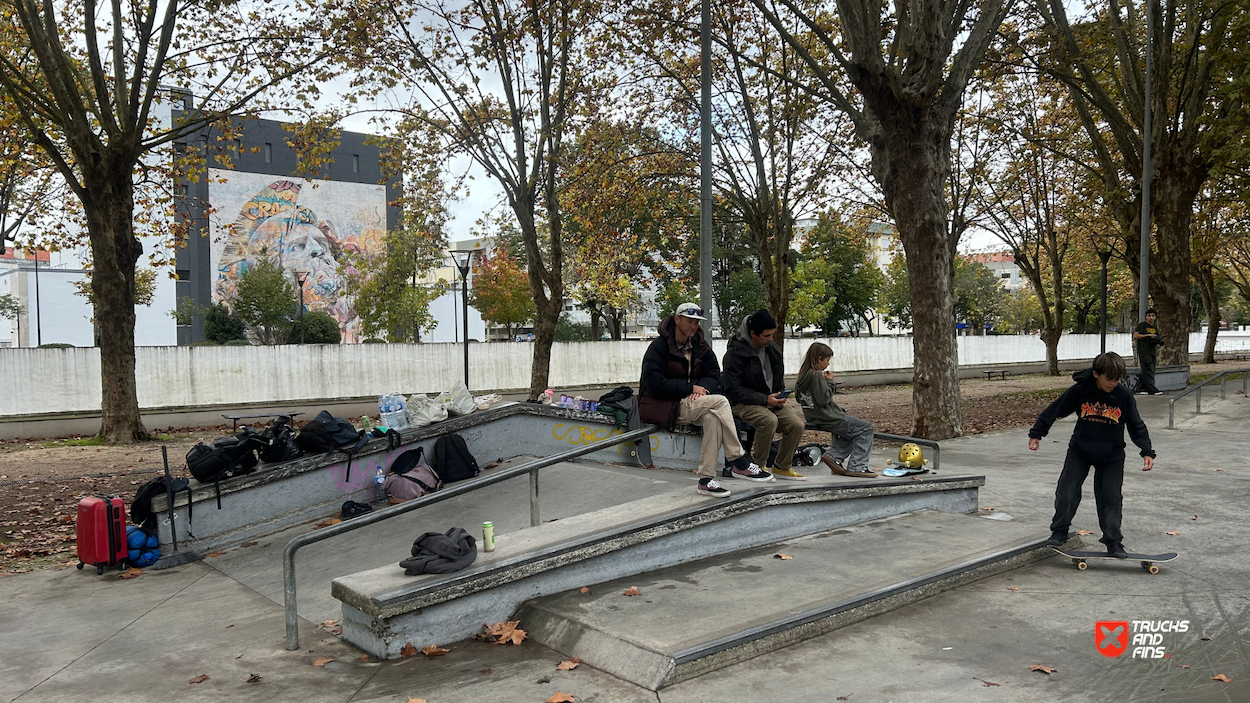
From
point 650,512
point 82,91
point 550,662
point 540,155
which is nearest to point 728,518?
point 650,512

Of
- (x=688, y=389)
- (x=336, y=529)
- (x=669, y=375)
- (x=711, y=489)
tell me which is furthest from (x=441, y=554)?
(x=669, y=375)

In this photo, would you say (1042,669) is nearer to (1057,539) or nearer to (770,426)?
(1057,539)

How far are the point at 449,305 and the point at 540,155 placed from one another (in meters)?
71.0

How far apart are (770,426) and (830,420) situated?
2.86 ft

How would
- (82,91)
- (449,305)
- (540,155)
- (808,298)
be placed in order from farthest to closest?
(449,305), (808,298), (540,155), (82,91)

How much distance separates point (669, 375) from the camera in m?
7.71

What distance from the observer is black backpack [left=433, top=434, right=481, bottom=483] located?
31.6ft

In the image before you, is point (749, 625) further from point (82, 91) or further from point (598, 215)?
point (82, 91)

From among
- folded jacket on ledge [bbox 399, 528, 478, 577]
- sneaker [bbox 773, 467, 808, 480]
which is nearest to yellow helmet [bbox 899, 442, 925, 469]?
sneaker [bbox 773, 467, 808, 480]

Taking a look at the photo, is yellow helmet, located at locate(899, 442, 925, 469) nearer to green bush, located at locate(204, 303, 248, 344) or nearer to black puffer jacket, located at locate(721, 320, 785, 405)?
black puffer jacket, located at locate(721, 320, 785, 405)

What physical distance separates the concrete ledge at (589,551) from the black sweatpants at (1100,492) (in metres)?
1.44

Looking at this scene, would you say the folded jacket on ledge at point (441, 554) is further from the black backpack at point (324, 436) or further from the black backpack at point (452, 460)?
the black backpack at point (452, 460)

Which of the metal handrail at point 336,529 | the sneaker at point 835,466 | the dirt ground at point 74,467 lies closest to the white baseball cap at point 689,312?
the sneaker at point 835,466

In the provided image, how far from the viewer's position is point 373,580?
5098mm
